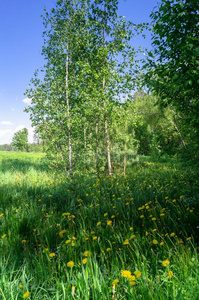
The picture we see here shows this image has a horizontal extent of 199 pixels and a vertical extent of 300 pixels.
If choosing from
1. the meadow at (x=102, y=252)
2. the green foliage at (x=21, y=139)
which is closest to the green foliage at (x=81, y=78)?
the meadow at (x=102, y=252)

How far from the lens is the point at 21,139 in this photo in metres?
73.5

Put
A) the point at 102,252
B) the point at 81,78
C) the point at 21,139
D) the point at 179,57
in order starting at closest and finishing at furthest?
the point at 102,252 → the point at 179,57 → the point at 81,78 → the point at 21,139

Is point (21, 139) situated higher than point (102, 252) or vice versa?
point (21, 139)

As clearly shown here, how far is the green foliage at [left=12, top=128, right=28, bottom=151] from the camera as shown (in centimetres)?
7294

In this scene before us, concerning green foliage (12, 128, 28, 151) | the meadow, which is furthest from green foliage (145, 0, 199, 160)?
green foliage (12, 128, 28, 151)

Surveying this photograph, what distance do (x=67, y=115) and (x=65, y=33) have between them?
13.3ft

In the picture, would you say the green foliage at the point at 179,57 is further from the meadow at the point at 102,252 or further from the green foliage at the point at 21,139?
the green foliage at the point at 21,139

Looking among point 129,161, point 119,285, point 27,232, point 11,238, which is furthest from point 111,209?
point 129,161

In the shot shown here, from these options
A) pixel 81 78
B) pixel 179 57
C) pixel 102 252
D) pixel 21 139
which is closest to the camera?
pixel 102 252

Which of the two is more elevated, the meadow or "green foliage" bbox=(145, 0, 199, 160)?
"green foliage" bbox=(145, 0, 199, 160)

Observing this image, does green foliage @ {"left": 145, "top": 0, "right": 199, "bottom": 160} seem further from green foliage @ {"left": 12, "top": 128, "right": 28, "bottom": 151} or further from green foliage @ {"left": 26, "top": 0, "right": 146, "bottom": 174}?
green foliage @ {"left": 12, "top": 128, "right": 28, "bottom": 151}

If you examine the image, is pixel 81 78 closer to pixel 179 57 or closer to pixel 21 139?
pixel 179 57

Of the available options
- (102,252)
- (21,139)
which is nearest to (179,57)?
(102,252)

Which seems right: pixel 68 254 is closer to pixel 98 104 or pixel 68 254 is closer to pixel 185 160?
pixel 185 160
